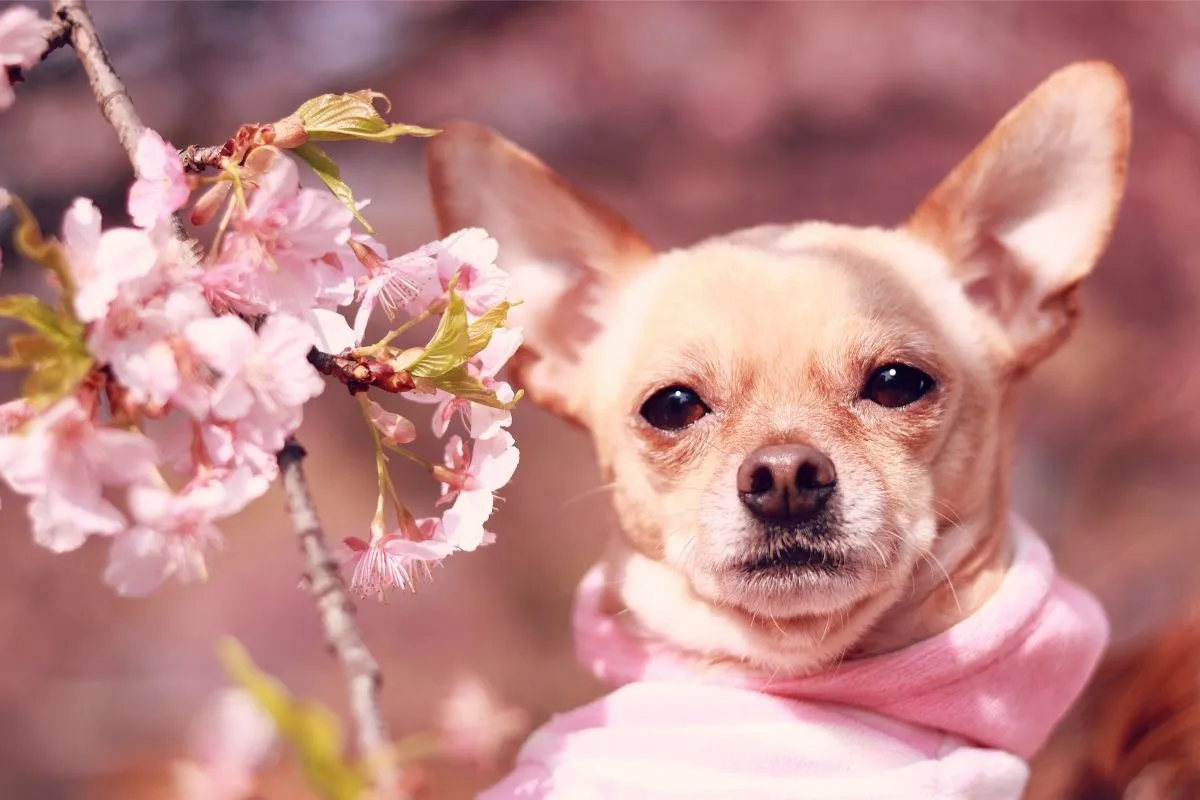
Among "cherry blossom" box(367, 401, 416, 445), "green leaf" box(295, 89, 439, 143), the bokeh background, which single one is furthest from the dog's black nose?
the bokeh background

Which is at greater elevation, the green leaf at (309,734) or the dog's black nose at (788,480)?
the dog's black nose at (788,480)

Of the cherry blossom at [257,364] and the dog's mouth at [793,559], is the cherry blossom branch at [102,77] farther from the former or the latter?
the dog's mouth at [793,559]

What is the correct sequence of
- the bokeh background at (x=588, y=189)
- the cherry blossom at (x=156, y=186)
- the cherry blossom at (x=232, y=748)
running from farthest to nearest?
the bokeh background at (x=588, y=189) → the cherry blossom at (x=156, y=186) → the cherry blossom at (x=232, y=748)

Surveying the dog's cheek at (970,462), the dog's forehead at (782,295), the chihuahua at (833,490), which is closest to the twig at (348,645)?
the chihuahua at (833,490)

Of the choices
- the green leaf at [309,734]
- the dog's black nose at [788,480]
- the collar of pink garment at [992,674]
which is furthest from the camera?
the collar of pink garment at [992,674]

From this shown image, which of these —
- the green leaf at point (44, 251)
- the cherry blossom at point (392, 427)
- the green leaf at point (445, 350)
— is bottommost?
the cherry blossom at point (392, 427)

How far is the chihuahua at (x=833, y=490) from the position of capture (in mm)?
1241

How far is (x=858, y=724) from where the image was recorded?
4.25 feet

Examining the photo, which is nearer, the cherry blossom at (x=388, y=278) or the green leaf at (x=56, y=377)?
the green leaf at (x=56, y=377)

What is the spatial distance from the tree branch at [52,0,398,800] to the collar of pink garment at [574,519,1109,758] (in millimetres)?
713

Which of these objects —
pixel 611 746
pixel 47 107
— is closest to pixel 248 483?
pixel 611 746

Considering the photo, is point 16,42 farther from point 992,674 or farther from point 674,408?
point 992,674

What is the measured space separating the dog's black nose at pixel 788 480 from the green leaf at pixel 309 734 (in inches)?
25.7

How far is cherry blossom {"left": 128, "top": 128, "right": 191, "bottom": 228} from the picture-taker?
839 millimetres
